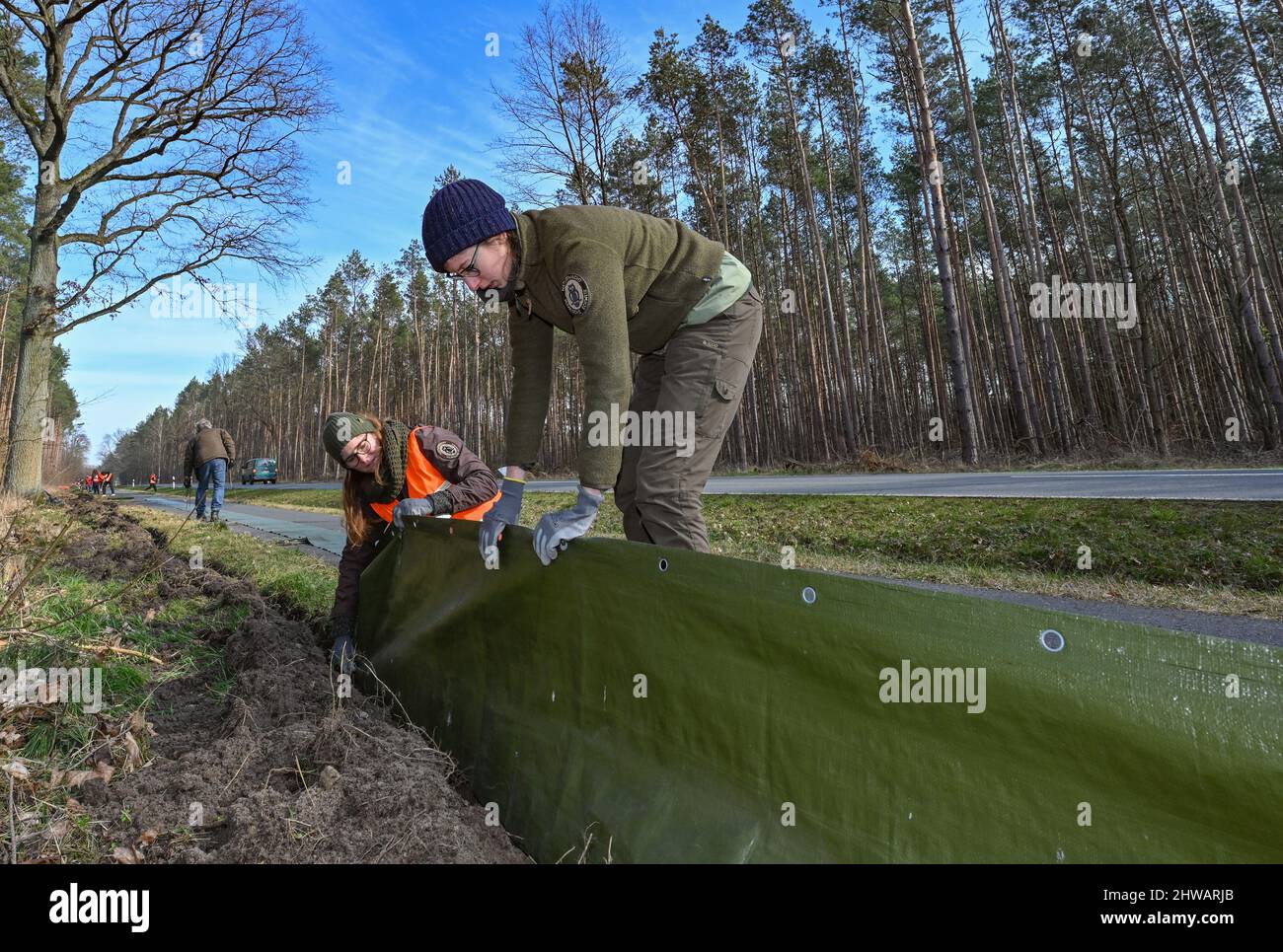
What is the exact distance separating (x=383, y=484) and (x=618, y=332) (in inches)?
89.1

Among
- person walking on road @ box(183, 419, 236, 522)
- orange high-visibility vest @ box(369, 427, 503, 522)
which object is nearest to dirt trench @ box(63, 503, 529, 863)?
orange high-visibility vest @ box(369, 427, 503, 522)

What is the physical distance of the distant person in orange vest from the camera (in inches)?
140

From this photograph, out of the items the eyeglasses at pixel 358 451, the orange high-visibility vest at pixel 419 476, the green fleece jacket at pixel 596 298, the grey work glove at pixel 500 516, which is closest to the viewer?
the green fleece jacket at pixel 596 298

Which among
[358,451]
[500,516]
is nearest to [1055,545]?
[500,516]

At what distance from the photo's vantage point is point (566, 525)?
2045 mm

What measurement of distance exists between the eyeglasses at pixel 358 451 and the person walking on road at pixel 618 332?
4.16 ft

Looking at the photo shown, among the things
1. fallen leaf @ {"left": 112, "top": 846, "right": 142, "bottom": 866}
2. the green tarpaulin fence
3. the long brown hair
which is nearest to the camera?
the green tarpaulin fence

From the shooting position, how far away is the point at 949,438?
25797mm

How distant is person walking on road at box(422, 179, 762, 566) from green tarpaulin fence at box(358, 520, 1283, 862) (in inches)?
14.2

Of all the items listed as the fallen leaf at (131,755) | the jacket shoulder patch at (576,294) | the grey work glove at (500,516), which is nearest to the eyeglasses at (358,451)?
the grey work glove at (500,516)

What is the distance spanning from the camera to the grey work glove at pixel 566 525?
204 centimetres

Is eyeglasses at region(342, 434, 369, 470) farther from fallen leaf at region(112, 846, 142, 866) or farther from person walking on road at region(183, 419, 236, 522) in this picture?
person walking on road at region(183, 419, 236, 522)

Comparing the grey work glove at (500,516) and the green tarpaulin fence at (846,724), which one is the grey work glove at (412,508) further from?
the green tarpaulin fence at (846,724)
